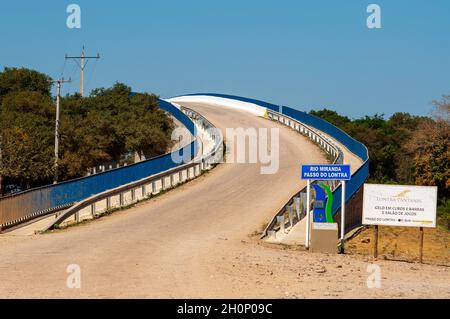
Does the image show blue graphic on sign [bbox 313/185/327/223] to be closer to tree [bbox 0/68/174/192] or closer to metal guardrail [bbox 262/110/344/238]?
metal guardrail [bbox 262/110/344/238]

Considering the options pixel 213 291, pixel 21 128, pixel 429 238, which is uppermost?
pixel 21 128

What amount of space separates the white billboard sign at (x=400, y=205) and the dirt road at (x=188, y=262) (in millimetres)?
1788

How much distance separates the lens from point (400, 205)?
65.2 ft

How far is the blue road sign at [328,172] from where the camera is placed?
68.0 ft

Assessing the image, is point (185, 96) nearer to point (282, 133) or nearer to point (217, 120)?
point (217, 120)

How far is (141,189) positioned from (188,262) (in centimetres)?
1481

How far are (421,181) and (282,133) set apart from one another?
12.4 m

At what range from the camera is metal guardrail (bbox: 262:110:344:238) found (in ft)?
77.0

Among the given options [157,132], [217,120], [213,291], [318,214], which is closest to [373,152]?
[217,120]

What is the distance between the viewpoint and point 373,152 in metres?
76.1

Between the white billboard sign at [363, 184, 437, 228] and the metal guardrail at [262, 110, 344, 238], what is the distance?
12.1 feet
